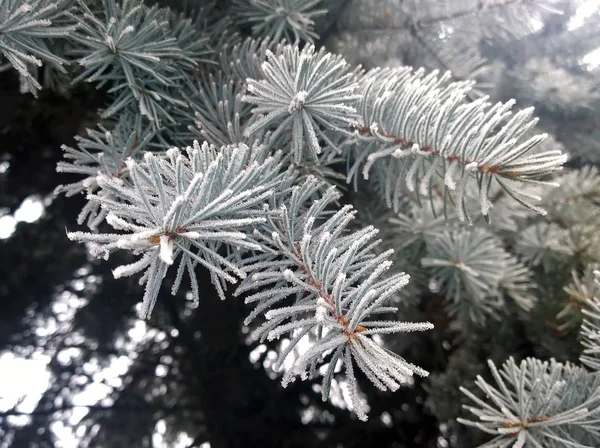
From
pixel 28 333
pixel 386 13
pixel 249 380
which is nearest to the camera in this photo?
pixel 386 13

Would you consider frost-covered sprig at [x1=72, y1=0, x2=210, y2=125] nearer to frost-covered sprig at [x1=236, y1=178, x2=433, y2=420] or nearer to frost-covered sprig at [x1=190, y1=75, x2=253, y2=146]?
frost-covered sprig at [x1=190, y1=75, x2=253, y2=146]

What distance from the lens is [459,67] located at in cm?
73

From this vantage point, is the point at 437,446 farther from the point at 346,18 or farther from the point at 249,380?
the point at 346,18

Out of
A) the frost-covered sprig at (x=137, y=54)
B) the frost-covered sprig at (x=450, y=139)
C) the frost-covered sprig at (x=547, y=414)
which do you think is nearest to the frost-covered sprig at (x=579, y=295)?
the frost-covered sprig at (x=547, y=414)

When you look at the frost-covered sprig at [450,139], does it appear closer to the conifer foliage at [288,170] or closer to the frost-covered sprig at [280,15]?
the conifer foliage at [288,170]

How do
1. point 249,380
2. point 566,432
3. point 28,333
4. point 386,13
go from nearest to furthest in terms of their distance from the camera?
point 566,432 < point 386,13 < point 28,333 < point 249,380

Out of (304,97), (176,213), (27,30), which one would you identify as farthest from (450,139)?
(27,30)

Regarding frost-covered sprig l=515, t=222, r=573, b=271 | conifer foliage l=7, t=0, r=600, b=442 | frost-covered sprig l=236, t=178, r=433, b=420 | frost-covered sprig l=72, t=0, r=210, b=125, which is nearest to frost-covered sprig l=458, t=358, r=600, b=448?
conifer foliage l=7, t=0, r=600, b=442

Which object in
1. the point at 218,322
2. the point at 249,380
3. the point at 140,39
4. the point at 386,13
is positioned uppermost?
the point at 386,13

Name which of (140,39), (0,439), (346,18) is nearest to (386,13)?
(346,18)

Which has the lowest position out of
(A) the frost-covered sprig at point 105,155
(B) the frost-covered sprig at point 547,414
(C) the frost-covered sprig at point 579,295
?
(B) the frost-covered sprig at point 547,414

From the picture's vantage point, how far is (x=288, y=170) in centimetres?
40

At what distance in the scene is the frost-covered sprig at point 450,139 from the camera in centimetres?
37

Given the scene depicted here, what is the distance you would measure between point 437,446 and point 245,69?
0.82 meters
